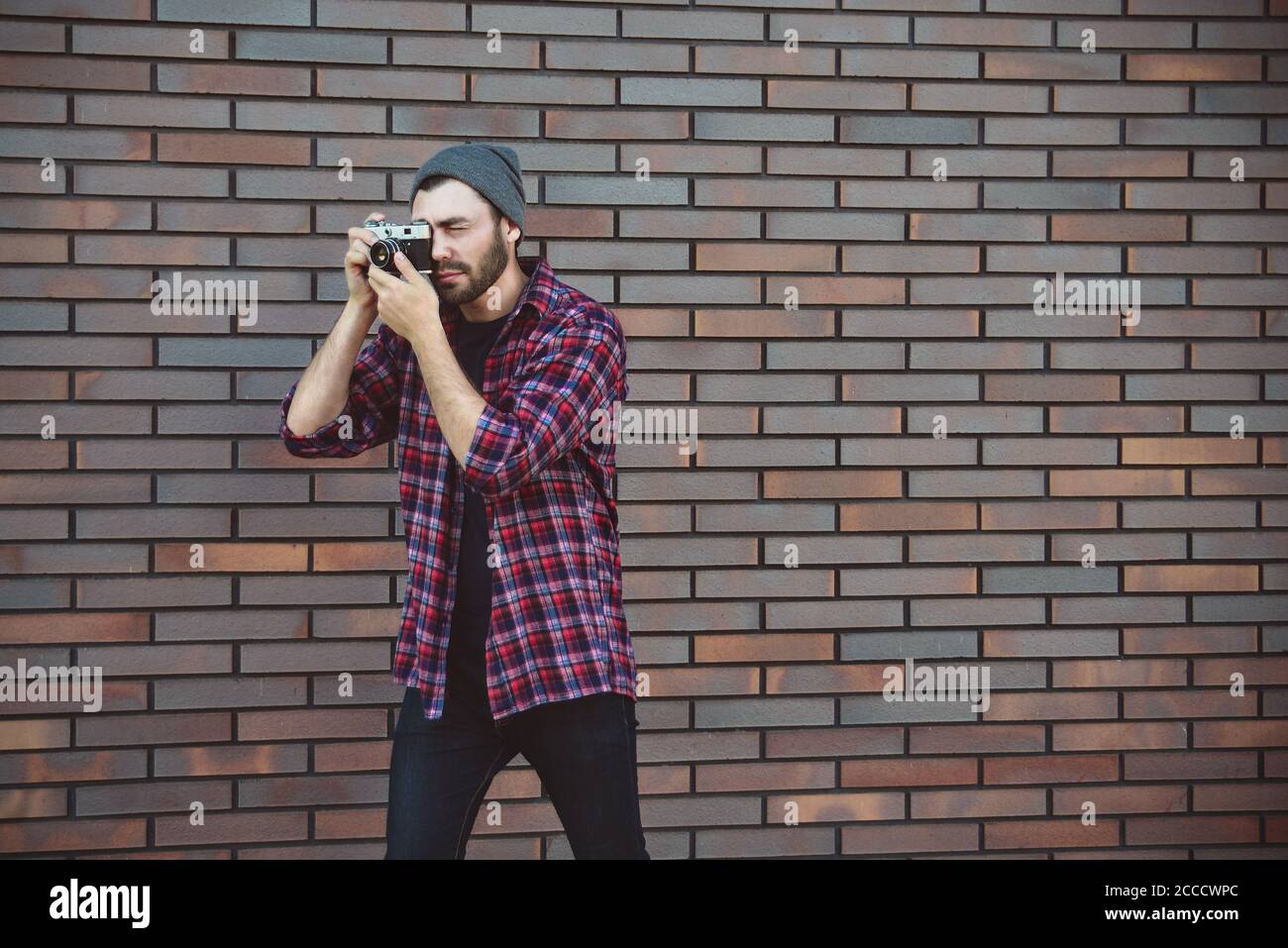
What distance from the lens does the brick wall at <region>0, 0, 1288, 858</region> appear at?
9.70 feet

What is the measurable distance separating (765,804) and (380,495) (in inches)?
57.7

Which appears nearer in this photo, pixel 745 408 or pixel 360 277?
pixel 360 277

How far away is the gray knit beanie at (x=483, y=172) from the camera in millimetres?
2342

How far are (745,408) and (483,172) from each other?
1115mm

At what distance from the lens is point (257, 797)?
3.01m

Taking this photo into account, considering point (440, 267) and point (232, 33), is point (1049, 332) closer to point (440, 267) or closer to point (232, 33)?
point (440, 267)

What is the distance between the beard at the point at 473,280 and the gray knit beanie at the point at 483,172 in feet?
0.30

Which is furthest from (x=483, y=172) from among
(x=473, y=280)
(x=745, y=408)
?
(x=745, y=408)

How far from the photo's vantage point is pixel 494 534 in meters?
2.27

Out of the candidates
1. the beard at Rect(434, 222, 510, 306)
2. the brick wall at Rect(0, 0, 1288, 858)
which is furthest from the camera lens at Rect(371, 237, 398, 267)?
the brick wall at Rect(0, 0, 1288, 858)

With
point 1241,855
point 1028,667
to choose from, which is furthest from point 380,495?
point 1241,855

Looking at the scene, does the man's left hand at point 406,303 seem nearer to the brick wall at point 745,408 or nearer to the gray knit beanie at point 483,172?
the gray knit beanie at point 483,172

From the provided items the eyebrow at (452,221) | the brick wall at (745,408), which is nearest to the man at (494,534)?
the eyebrow at (452,221)

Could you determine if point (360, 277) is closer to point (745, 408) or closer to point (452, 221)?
point (452, 221)
